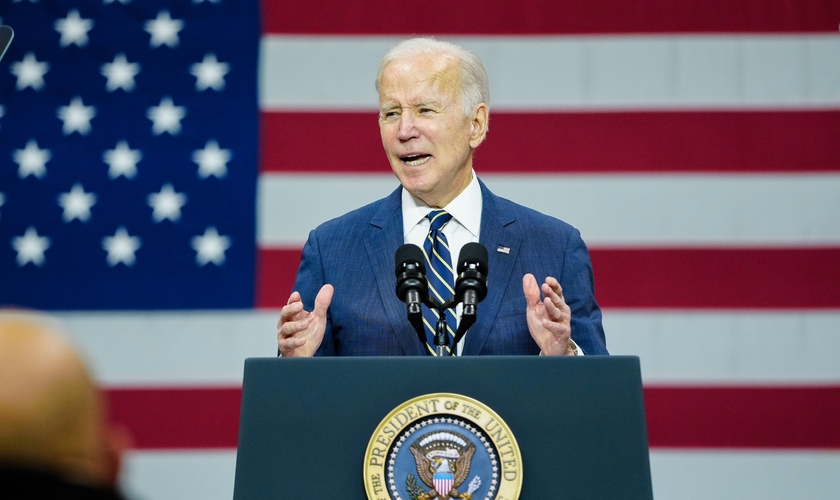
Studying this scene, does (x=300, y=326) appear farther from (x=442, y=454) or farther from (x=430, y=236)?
(x=430, y=236)

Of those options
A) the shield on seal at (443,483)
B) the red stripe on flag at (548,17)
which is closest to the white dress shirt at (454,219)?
the shield on seal at (443,483)

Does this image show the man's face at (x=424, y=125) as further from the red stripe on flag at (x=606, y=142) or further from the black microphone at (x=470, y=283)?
the red stripe on flag at (x=606, y=142)

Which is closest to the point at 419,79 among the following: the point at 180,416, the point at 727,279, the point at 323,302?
the point at 323,302

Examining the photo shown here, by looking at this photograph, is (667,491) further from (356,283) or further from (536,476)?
(536,476)

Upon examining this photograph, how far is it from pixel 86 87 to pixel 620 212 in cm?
216

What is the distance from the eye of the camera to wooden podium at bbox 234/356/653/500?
1572 mm

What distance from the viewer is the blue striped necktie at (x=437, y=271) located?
7.13 ft

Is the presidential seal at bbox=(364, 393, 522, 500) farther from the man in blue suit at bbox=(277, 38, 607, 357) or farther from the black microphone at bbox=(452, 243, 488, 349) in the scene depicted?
the man in blue suit at bbox=(277, 38, 607, 357)

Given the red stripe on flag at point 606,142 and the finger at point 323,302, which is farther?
the red stripe on flag at point 606,142

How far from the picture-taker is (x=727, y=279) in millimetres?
3668

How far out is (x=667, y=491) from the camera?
11.9 feet

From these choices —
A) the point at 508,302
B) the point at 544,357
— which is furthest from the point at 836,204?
the point at 544,357

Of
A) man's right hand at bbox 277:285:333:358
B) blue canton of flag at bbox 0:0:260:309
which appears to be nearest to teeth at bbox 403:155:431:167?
man's right hand at bbox 277:285:333:358

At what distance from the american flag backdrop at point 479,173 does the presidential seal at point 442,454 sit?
2197mm
